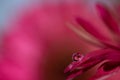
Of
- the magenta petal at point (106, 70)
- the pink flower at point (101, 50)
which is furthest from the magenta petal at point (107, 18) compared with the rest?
the magenta petal at point (106, 70)

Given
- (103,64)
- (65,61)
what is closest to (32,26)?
(65,61)

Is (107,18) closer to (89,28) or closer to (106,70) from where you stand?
(89,28)

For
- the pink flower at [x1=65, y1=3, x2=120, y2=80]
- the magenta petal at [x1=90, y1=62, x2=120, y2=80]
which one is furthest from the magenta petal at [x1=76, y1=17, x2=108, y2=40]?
the magenta petal at [x1=90, y1=62, x2=120, y2=80]

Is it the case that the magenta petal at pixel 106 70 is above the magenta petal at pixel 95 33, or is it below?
below

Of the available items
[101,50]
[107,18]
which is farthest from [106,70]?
[107,18]

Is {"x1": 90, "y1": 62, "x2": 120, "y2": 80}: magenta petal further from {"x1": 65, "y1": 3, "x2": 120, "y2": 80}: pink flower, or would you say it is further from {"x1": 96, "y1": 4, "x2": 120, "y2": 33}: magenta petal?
{"x1": 96, "y1": 4, "x2": 120, "y2": 33}: magenta petal

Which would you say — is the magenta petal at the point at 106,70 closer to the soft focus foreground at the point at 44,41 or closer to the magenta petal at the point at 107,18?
the soft focus foreground at the point at 44,41
